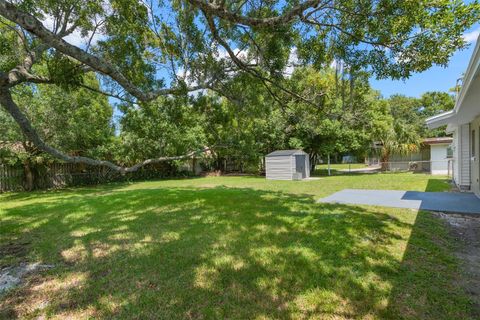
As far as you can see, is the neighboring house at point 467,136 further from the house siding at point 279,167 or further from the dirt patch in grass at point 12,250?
the dirt patch in grass at point 12,250

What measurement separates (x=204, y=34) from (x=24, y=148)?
10033mm

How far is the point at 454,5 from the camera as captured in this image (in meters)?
3.18

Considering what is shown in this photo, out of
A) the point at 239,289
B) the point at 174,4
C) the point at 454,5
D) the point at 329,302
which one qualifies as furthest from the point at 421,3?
the point at 174,4

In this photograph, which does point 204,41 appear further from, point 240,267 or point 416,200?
point 416,200

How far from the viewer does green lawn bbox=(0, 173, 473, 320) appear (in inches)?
86.8

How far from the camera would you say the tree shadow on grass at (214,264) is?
224cm

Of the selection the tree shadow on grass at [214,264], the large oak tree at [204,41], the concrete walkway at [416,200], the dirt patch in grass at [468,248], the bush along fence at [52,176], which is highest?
the large oak tree at [204,41]

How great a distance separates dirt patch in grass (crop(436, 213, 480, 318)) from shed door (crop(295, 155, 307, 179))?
27.5 feet

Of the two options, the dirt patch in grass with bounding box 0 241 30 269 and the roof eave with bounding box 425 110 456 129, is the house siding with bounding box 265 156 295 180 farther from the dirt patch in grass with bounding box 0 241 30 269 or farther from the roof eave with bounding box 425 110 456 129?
the dirt patch in grass with bounding box 0 241 30 269

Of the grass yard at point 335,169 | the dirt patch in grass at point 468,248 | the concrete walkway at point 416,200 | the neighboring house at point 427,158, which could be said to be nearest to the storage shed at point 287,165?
the grass yard at point 335,169

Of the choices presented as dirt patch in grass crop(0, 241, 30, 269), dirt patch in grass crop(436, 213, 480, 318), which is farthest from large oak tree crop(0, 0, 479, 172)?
dirt patch in grass crop(436, 213, 480, 318)

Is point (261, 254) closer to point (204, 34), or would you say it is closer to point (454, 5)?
point (454, 5)

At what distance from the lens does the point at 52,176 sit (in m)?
12.6

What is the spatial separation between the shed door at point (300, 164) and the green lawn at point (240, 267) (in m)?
8.10
